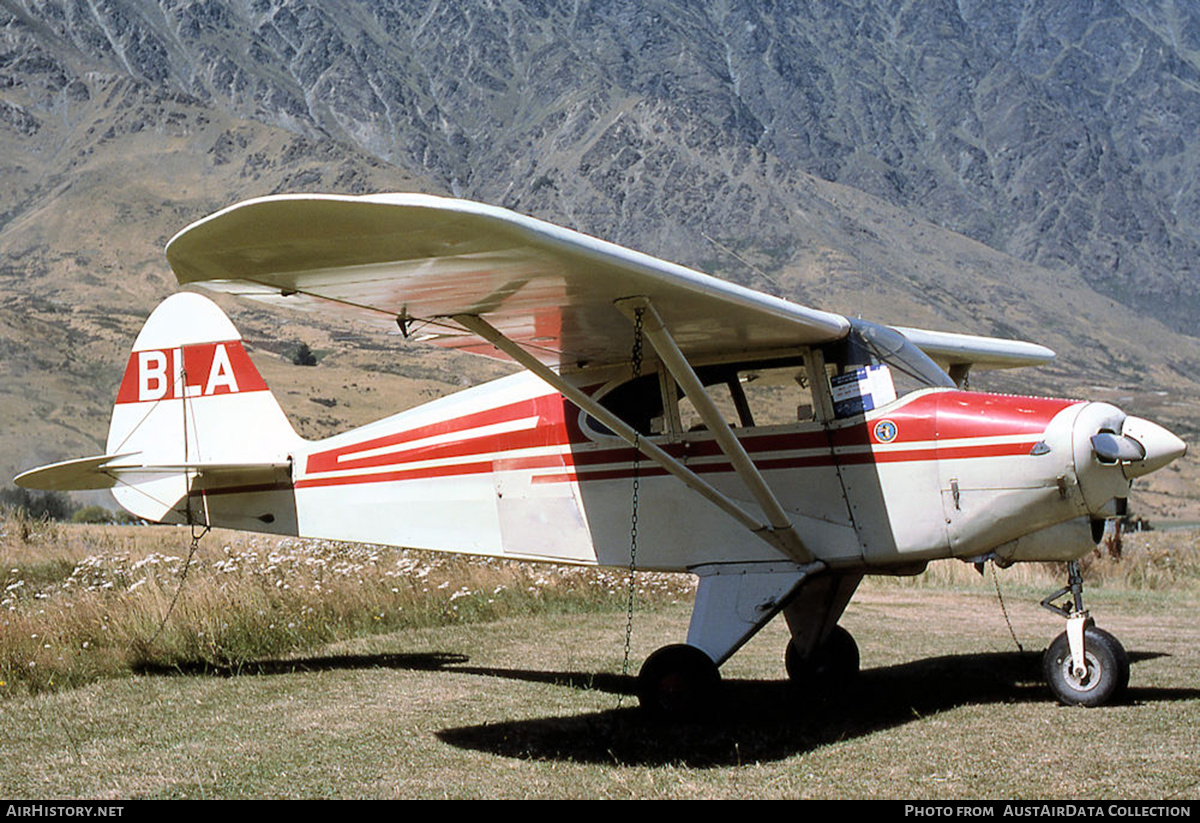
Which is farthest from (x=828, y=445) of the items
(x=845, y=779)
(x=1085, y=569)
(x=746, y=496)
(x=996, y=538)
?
(x=1085, y=569)

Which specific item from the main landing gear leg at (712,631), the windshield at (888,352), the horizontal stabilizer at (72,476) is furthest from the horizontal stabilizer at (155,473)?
the windshield at (888,352)

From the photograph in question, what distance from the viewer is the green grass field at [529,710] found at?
20.0ft

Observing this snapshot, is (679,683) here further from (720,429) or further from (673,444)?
(673,444)

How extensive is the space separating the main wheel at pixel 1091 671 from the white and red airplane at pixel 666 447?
→ 0.04ft

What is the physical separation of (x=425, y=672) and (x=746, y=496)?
299 centimetres

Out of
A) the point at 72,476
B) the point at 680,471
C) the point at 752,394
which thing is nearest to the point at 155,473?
the point at 72,476

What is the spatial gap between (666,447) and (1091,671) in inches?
116

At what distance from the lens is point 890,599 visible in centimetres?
1508

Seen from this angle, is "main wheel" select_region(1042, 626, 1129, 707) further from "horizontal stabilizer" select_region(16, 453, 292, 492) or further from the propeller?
"horizontal stabilizer" select_region(16, 453, 292, 492)

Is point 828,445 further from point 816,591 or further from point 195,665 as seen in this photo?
point 195,665

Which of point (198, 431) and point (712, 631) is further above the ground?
point (198, 431)

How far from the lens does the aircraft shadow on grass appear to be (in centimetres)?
690

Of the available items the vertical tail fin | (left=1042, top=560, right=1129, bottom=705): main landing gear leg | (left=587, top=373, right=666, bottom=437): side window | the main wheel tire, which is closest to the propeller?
(left=1042, top=560, right=1129, bottom=705): main landing gear leg

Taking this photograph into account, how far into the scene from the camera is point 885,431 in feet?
25.8
